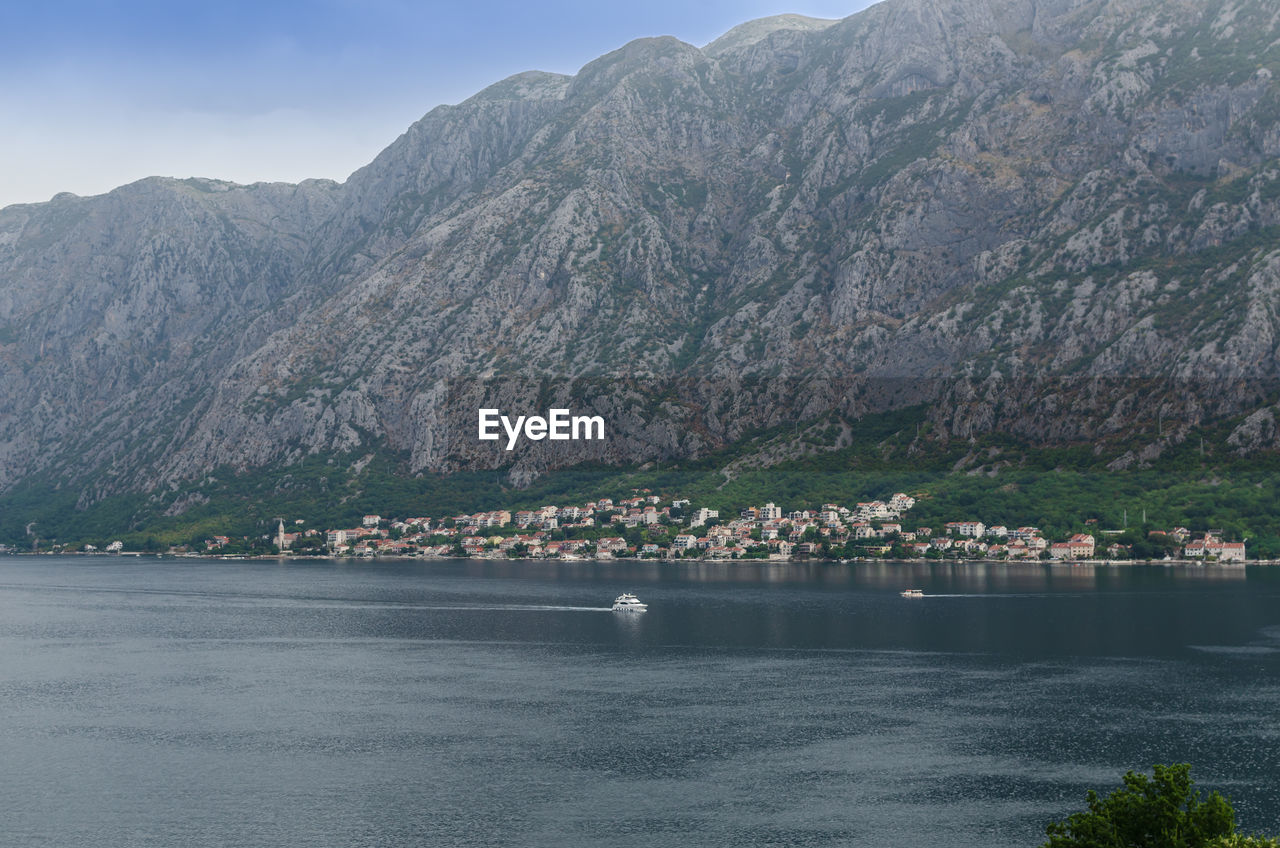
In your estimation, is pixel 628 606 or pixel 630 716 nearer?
pixel 630 716

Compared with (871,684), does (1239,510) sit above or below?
above

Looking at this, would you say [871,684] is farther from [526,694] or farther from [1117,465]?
[1117,465]

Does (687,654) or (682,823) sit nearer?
(682,823)

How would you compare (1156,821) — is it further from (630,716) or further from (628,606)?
(628,606)

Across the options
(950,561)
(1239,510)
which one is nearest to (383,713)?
(950,561)

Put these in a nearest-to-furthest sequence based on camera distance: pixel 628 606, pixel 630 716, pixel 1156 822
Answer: pixel 1156 822, pixel 630 716, pixel 628 606

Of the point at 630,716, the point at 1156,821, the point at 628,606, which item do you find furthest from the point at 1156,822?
the point at 628,606

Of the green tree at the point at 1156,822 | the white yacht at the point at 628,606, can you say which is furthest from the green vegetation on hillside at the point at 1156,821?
the white yacht at the point at 628,606
